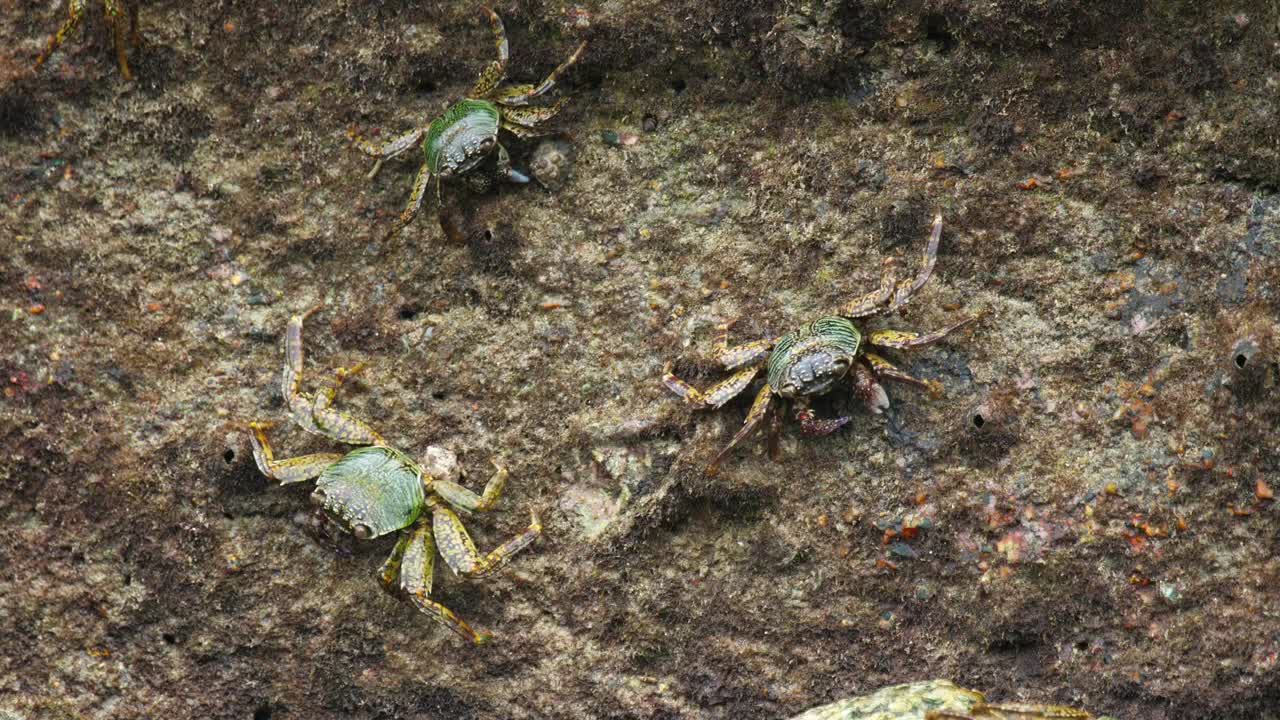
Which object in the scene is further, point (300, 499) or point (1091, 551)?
point (300, 499)

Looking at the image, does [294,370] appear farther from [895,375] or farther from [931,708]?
[931,708]

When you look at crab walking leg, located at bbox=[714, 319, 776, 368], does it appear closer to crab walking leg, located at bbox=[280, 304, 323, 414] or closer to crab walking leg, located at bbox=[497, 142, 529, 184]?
crab walking leg, located at bbox=[497, 142, 529, 184]

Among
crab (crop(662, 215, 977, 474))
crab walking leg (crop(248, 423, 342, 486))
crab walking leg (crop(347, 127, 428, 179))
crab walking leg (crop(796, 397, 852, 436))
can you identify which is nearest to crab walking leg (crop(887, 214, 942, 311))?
crab (crop(662, 215, 977, 474))

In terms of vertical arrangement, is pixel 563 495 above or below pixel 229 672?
above

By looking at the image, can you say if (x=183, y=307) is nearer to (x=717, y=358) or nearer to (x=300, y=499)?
(x=300, y=499)

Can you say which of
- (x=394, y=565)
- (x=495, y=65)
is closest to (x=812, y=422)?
(x=394, y=565)

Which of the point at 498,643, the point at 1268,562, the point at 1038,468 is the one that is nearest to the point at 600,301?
the point at 498,643

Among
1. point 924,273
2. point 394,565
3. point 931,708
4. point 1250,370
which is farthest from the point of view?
point 394,565
